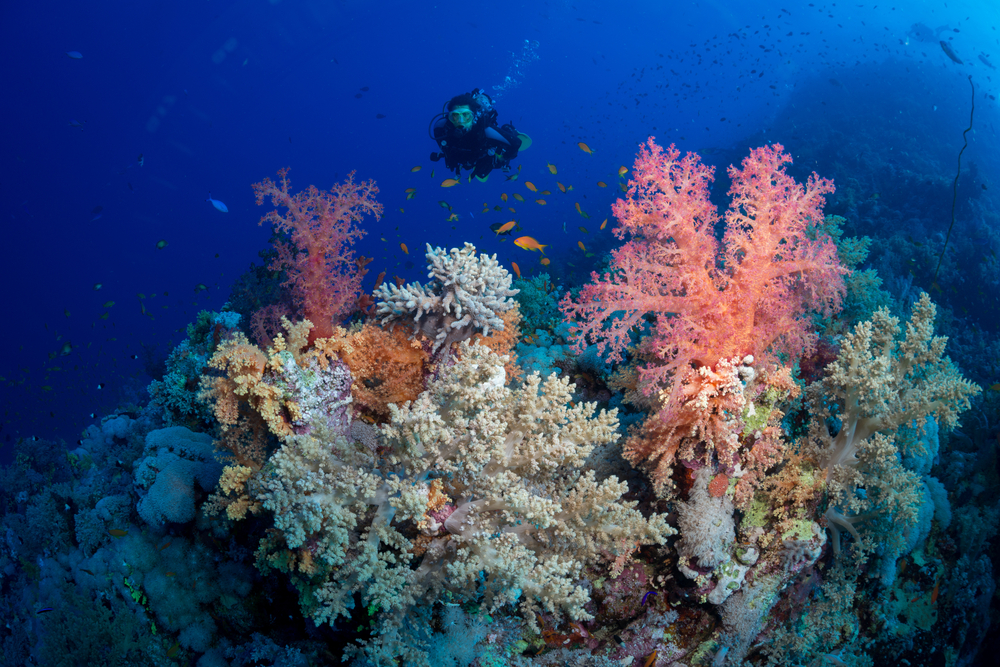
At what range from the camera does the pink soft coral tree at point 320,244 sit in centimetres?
418

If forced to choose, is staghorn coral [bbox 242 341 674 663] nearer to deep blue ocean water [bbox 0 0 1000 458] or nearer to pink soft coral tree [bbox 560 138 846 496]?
pink soft coral tree [bbox 560 138 846 496]

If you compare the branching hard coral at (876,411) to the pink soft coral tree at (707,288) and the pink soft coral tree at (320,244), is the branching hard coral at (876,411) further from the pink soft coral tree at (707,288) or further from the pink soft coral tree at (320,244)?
the pink soft coral tree at (320,244)

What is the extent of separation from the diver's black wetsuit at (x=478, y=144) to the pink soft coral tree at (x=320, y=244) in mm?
5770

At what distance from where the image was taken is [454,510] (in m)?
2.92

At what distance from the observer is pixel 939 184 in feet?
53.2

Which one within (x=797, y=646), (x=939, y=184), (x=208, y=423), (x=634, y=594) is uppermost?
(x=939, y=184)

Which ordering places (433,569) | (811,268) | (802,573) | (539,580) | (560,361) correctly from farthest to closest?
(560,361)
(802,573)
(811,268)
(433,569)
(539,580)

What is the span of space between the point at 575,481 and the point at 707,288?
1775 millimetres

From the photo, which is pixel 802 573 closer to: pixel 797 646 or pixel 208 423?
Answer: pixel 797 646

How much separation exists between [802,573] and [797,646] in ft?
1.87

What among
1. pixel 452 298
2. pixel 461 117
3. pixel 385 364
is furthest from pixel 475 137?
pixel 385 364

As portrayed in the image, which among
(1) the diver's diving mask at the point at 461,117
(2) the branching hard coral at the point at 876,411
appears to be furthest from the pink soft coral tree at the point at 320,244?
(1) the diver's diving mask at the point at 461,117

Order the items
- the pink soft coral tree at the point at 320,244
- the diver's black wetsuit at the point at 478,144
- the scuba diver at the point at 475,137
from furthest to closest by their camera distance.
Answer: the diver's black wetsuit at the point at 478,144
the scuba diver at the point at 475,137
the pink soft coral tree at the point at 320,244

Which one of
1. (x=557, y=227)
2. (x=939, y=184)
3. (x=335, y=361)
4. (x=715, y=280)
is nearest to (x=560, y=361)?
(x=715, y=280)
